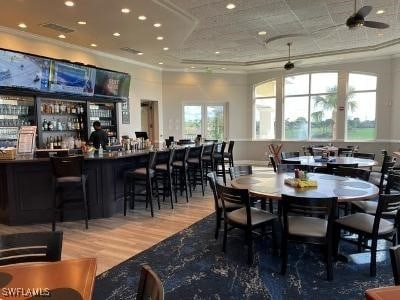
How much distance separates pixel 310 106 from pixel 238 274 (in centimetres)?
899

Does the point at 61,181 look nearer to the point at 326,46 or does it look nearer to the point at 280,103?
the point at 326,46

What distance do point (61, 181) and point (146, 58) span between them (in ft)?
18.6

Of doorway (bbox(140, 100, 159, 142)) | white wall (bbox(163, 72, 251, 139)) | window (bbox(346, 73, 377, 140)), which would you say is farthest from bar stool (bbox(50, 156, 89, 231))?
window (bbox(346, 73, 377, 140))

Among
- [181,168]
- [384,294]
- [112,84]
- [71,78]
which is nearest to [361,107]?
[181,168]

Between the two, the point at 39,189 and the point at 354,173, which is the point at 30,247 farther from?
the point at 354,173

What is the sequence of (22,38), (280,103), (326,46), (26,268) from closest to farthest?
(26,268) → (22,38) → (326,46) → (280,103)

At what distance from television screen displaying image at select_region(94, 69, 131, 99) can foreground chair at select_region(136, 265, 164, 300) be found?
695 centimetres

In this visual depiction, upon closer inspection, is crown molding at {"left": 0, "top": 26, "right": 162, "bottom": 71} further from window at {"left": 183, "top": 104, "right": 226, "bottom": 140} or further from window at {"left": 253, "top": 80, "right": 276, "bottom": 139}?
window at {"left": 253, "top": 80, "right": 276, "bottom": 139}

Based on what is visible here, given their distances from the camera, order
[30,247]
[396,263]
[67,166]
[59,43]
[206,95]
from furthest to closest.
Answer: [206,95] < [59,43] < [67,166] < [30,247] < [396,263]

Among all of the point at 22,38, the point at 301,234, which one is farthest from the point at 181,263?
the point at 22,38

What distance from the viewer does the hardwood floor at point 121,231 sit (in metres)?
3.52

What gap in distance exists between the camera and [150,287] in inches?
45.9

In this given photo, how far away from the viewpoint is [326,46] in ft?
27.3

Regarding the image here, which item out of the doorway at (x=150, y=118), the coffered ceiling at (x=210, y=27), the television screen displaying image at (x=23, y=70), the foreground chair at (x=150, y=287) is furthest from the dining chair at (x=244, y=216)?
the doorway at (x=150, y=118)
